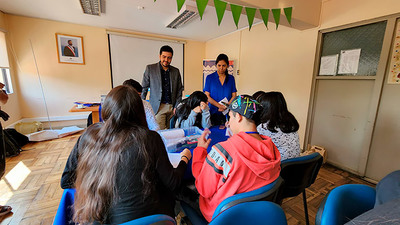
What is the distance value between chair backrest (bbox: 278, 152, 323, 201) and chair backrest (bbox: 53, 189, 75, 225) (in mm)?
1120

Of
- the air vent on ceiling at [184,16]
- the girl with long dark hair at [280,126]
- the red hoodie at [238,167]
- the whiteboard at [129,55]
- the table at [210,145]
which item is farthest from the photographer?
the whiteboard at [129,55]

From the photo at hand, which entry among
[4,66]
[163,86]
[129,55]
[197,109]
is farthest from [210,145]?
[4,66]

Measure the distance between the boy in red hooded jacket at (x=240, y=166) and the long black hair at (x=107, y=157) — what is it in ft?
0.95

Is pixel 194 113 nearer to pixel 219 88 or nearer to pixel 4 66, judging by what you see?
pixel 219 88

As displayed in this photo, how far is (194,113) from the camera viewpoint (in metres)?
2.01

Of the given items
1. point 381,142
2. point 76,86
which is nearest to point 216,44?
point 76,86

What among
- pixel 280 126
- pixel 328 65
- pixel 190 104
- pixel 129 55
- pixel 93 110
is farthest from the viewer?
pixel 129 55

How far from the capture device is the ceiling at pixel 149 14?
98.7 inches

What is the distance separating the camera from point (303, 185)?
1.27m

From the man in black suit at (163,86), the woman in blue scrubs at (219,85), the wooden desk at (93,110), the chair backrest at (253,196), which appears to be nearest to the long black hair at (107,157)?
the chair backrest at (253,196)

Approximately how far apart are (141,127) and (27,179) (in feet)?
8.10

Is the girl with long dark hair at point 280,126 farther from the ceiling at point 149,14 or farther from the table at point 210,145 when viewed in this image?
the ceiling at point 149,14

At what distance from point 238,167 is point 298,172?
0.63m

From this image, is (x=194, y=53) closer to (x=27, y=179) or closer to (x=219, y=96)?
(x=219, y=96)
